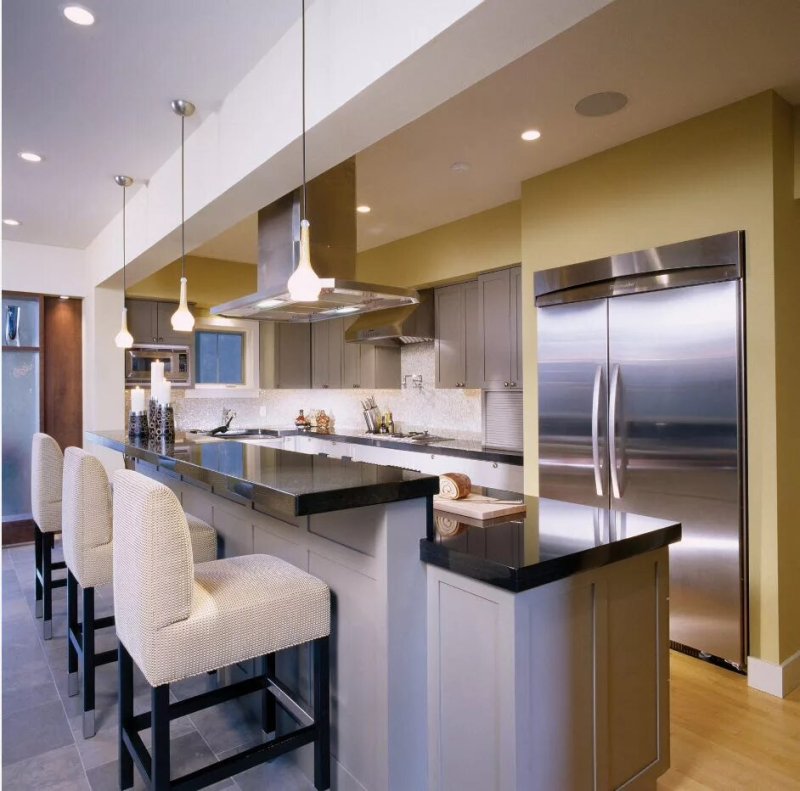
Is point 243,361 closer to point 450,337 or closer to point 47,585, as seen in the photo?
point 450,337

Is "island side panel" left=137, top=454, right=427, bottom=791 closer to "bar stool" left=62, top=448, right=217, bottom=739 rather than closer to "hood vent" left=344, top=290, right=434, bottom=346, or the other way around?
"bar stool" left=62, top=448, right=217, bottom=739

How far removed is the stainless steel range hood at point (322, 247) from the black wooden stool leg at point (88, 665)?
5.42ft

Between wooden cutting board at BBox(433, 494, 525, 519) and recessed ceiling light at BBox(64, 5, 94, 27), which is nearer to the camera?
wooden cutting board at BBox(433, 494, 525, 519)

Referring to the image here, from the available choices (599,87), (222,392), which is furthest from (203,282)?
(599,87)

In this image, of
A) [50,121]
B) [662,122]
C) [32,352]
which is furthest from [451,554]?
[32,352]

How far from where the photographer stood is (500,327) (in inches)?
182

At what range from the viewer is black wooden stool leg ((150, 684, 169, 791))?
5.44 feet

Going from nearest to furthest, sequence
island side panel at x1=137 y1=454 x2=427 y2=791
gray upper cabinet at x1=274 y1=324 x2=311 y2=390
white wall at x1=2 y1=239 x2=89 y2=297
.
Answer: island side panel at x1=137 y1=454 x2=427 y2=791
white wall at x1=2 y1=239 x2=89 y2=297
gray upper cabinet at x1=274 y1=324 x2=311 y2=390

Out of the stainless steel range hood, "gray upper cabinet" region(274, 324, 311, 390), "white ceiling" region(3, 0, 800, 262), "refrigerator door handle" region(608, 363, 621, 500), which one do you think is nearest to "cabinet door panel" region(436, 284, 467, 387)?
"white ceiling" region(3, 0, 800, 262)

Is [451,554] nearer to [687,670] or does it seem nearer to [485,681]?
[485,681]

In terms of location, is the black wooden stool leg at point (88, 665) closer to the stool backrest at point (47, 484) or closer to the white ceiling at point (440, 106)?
the stool backrest at point (47, 484)

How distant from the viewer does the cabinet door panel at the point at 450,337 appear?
5035mm

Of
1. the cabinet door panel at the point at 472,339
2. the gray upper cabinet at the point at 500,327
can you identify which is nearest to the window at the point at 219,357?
the cabinet door panel at the point at 472,339

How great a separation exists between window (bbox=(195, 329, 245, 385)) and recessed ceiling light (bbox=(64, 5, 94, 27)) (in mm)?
4376
